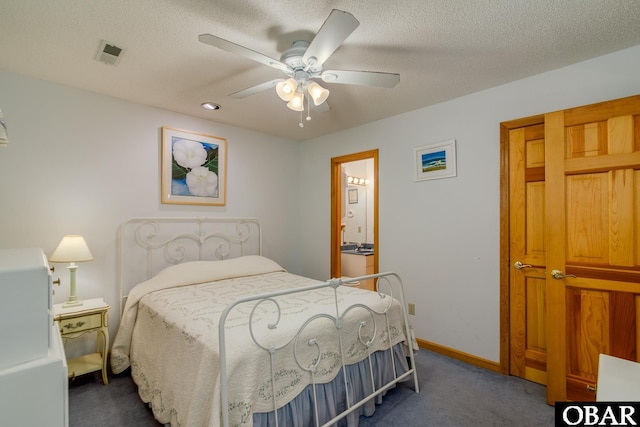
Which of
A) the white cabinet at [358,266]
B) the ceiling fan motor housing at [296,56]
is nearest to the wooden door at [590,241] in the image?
the ceiling fan motor housing at [296,56]

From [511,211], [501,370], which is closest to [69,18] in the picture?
[511,211]

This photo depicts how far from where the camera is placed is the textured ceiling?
5.24 ft

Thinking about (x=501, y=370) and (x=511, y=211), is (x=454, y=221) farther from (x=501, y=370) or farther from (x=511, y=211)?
(x=501, y=370)

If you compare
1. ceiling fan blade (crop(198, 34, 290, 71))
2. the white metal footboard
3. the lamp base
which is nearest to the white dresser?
the white metal footboard

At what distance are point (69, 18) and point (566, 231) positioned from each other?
3394 mm

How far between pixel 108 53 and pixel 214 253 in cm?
208

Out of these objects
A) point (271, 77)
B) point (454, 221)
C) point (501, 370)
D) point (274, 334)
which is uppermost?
point (271, 77)

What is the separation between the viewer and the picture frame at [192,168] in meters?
3.06

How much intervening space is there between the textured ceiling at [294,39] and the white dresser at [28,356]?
60.1 inches

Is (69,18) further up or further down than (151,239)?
further up

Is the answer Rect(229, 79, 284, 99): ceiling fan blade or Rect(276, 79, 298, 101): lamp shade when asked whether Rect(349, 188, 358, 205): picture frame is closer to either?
Rect(229, 79, 284, 99): ceiling fan blade

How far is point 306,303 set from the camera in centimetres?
206

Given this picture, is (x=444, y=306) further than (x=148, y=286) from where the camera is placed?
Yes

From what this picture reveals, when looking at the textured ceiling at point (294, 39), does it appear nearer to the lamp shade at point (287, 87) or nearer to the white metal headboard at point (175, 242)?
the lamp shade at point (287, 87)
